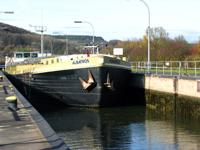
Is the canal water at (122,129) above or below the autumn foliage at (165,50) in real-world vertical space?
below

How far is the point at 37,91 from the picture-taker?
23.3 m

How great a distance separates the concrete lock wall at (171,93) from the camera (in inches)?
640

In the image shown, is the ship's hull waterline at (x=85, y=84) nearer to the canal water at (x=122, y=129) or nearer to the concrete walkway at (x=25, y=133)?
the canal water at (x=122, y=129)

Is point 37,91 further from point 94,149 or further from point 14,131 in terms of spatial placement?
point 14,131

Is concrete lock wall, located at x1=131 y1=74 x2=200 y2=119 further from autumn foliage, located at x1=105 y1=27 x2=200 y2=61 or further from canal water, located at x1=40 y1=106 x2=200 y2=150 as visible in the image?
autumn foliage, located at x1=105 y1=27 x2=200 y2=61

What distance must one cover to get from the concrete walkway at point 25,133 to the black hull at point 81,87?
317 inches

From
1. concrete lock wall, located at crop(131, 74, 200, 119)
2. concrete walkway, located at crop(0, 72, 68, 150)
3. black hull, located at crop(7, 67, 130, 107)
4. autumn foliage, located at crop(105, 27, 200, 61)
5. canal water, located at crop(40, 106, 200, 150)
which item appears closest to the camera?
concrete walkway, located at crop(0, 72, 68, 150)

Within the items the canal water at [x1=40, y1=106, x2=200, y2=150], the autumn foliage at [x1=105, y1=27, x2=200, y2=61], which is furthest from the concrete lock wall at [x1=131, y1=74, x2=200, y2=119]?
the autumn foliage at [x1=105, y1=27, x2=200, y2=61]

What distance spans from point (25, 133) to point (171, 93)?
12362 mm

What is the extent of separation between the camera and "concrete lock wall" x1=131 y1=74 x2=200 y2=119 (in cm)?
1625

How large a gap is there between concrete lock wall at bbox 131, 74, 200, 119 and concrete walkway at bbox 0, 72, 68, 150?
30.1ft

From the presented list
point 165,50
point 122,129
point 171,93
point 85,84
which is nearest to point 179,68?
point 171,93

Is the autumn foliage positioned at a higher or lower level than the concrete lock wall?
higher

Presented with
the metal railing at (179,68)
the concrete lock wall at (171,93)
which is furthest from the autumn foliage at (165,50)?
the concrete lock wall at (171,93)
